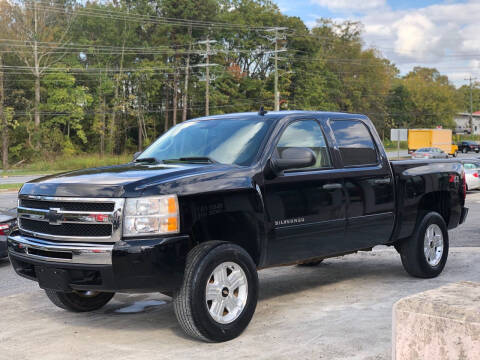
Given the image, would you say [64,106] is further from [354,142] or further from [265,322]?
[265,322]

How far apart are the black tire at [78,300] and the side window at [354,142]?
9.49 feet

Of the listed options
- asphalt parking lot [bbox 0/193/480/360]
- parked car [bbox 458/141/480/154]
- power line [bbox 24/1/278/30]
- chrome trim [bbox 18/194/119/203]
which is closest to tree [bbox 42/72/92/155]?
power line [bbox 24/1/278/30]

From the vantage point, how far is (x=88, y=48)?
235 ft

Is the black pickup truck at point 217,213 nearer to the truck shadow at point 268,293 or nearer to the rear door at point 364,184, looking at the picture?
the rear door at point 364,184

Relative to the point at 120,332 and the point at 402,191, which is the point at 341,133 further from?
the point at 120,332

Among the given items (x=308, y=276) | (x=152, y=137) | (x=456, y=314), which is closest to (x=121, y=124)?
(x=152, y=137)

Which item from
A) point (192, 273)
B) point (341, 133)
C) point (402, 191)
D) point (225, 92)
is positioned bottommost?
point (192, 273)

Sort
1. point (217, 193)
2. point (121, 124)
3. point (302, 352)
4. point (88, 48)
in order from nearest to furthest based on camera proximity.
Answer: point (302, 352) → point (217, 193) → point (88, 48) → point (121, 124)

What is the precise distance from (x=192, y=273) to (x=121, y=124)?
2886 inches

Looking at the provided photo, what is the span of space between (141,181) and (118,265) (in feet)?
2.23

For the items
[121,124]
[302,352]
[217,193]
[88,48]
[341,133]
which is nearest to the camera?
[302,352]

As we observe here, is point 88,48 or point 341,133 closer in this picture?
point 341,133

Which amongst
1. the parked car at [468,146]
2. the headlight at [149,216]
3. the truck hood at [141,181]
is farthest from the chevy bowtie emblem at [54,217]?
the parked car at [468,146]

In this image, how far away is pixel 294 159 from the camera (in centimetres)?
611
